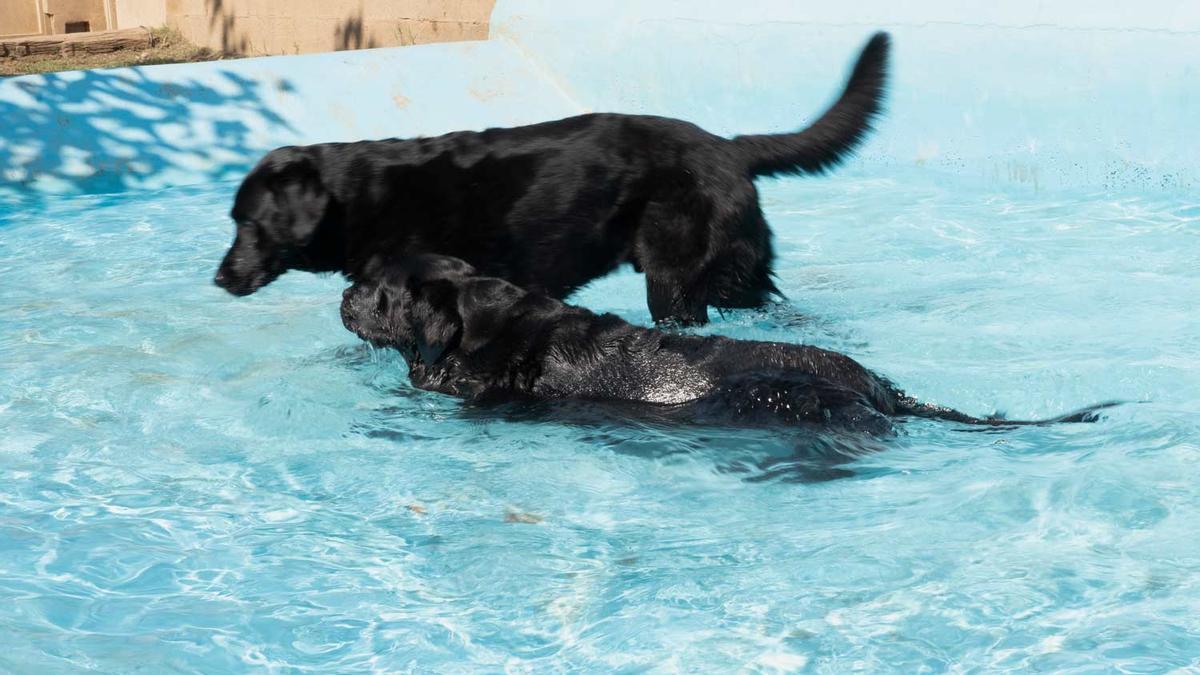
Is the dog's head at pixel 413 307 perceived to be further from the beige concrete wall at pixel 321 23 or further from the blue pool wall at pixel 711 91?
the beige concrete wall at pixel 321 23

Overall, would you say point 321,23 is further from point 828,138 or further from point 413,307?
point 413,307

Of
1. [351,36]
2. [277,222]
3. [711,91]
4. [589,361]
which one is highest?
[351,36]

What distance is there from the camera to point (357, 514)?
11.6 ft

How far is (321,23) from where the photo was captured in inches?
471

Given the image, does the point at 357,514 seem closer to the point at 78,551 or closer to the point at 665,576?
the point at 78,551

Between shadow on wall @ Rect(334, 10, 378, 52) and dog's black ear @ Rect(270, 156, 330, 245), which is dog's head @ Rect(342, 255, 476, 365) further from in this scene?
shadow on wall @ Rect(334, 10, 378, 52)

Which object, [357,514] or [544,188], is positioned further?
[544,188]

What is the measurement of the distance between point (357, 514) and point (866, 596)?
141 centimetres

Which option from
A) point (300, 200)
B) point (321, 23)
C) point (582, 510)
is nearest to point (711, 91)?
point (300, 200)

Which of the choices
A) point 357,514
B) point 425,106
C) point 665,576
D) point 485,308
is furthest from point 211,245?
point 665,576

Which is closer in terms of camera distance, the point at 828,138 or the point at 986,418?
the point at 986,418

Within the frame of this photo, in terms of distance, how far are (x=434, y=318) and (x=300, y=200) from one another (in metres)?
1.05

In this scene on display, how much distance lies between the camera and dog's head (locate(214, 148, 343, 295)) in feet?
16.0

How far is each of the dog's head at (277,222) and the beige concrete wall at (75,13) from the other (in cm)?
1091
